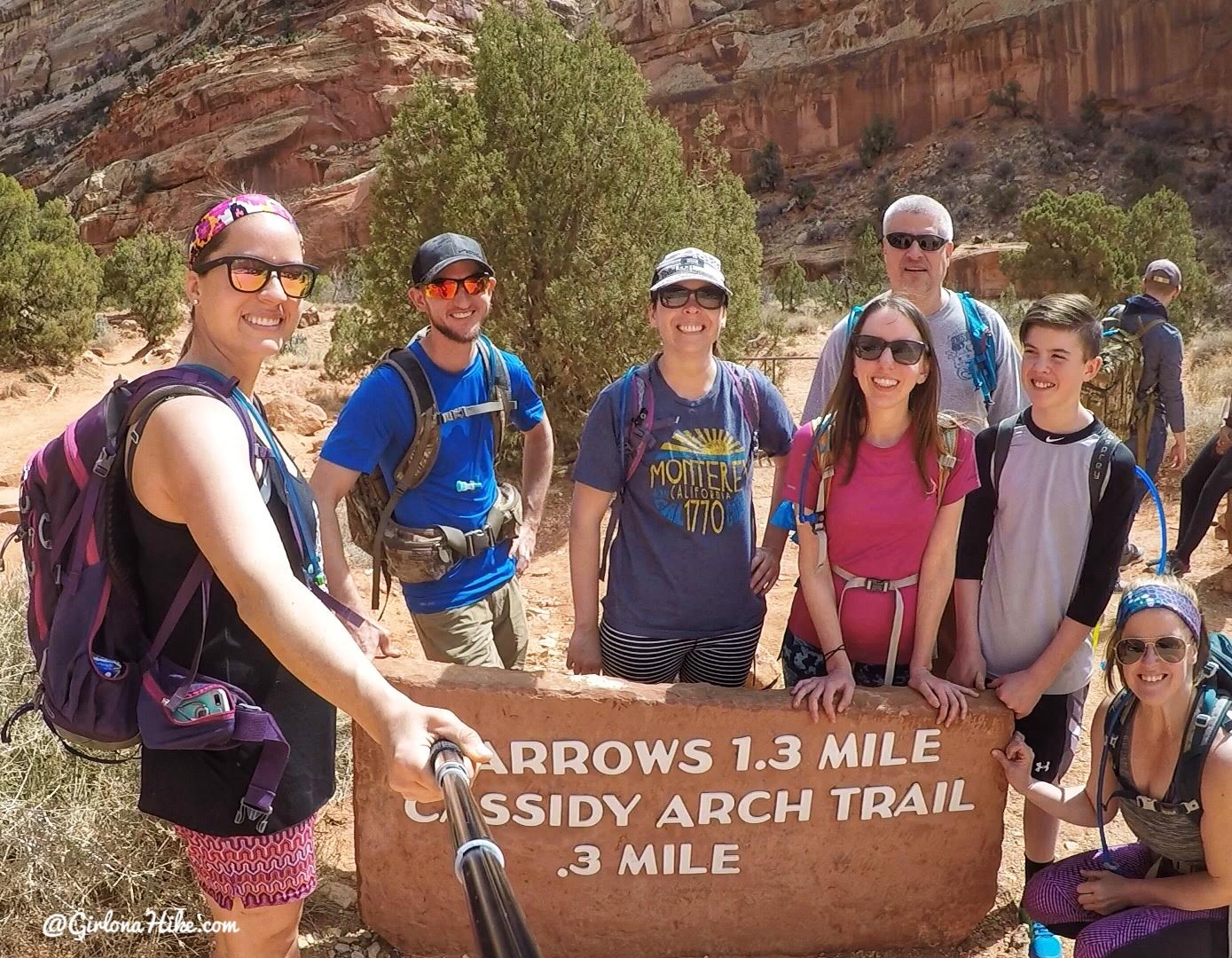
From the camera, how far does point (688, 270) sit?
7.54 feet

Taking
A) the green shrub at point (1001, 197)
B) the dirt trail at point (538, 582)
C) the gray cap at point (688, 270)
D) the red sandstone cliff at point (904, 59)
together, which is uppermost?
the red sandstone cliff at point (904, 59)

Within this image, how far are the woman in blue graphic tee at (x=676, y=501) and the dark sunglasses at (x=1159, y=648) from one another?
2.70 feet

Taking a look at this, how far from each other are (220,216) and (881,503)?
60.0 inches

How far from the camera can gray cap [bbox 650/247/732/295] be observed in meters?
2.28

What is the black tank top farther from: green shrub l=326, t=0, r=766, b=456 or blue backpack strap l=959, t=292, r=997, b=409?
green shrub l=326, t=0, r=766, b=456

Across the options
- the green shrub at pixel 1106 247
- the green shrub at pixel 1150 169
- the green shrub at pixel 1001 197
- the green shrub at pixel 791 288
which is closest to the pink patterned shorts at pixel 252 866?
the green shrub at pixel 1106 247

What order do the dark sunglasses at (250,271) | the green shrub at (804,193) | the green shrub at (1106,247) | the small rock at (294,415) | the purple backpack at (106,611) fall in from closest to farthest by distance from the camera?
the purple backpack at (106,611) < the dark sunglasses at (250,271) < the small rock at (294,415) < the green shrub at (1106,247) < the green shrub at (804,193)

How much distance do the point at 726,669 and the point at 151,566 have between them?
1499 mm

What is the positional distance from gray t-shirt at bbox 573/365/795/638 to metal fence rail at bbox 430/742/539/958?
134 centimetres

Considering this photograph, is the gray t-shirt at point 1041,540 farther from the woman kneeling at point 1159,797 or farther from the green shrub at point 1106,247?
the green shrub at point 1106,247

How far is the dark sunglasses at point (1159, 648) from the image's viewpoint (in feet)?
6.50

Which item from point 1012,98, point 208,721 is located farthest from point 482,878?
point 1012,98

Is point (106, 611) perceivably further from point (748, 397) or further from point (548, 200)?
point (548, 200)

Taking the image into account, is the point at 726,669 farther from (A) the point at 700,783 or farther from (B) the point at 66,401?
(B) the point at 66,401
